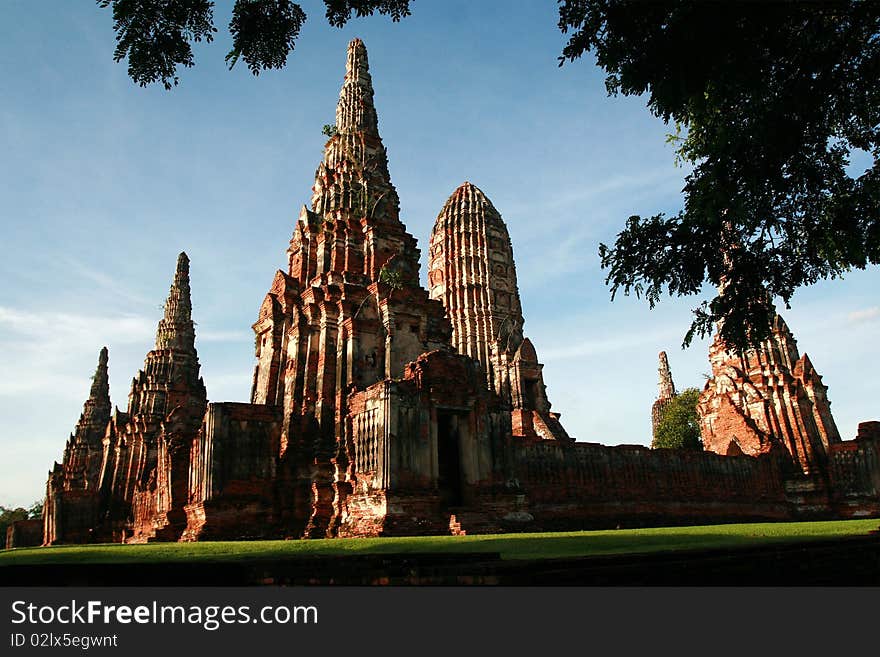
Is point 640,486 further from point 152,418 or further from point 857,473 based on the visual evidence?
point 152,418

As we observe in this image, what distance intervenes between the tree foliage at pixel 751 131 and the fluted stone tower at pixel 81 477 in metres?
36.9

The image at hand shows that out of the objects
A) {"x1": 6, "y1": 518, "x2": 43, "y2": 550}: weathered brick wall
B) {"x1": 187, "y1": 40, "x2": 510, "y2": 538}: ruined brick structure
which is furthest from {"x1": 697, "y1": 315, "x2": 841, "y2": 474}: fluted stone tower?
{"x1": 6, "y1": 518, "x2": 43, "y2": 550}: weathered brick wall

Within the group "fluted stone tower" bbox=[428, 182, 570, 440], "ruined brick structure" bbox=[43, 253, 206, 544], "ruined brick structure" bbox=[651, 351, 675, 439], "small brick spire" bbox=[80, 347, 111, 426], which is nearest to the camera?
"ruined brick structure" bbox=[43, 253, 206, 544]

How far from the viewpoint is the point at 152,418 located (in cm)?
4191

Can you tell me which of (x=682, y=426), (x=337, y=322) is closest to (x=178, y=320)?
(x=337, y=322)

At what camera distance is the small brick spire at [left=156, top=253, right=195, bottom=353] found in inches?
1821

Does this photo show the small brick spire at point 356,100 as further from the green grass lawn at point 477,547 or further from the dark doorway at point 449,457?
the green grass lawn at point 477,547

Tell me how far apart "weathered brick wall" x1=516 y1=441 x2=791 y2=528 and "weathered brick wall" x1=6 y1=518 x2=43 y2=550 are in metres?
37.2

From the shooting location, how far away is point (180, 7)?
8852 millimetres

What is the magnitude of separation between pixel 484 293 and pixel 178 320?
23.0 m

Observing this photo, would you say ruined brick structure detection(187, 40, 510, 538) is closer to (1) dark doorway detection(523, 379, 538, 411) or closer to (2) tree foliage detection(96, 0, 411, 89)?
(2) tree foliage detection(96, 0, 411, 89)
